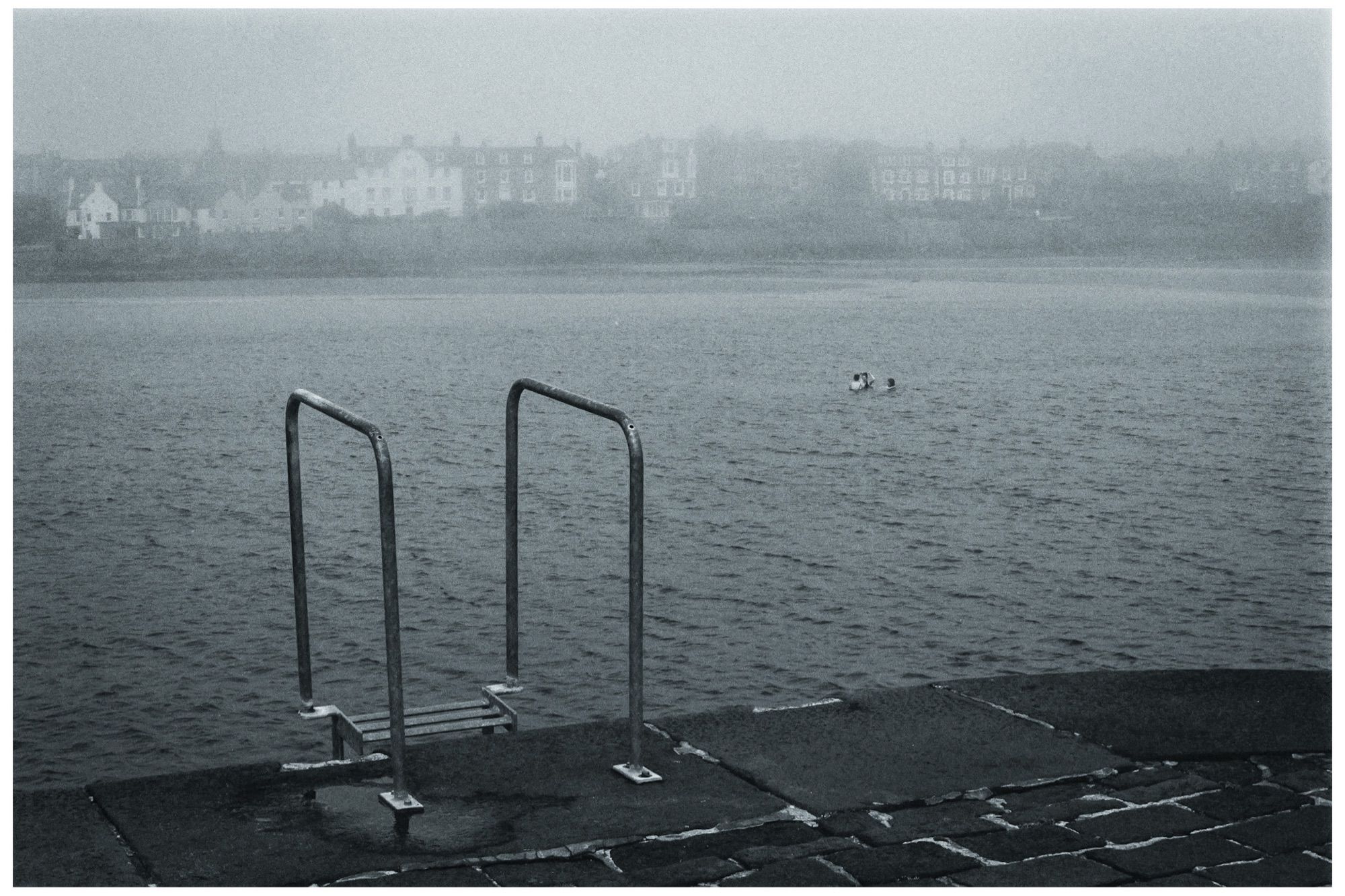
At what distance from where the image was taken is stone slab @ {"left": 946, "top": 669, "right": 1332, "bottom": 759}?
14.4 feet

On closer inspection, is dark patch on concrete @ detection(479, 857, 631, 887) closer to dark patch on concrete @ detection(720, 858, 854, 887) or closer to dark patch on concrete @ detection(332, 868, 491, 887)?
dark patch on concrete @ detection(332, 868, 491, 887)

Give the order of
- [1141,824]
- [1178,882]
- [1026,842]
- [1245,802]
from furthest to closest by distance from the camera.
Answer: [1245,802]
[1141,824]
[1026,842]
[1178,882]

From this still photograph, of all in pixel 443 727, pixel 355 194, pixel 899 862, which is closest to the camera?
pixel 899 862

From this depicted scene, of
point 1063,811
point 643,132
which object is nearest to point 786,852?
point 1063,811

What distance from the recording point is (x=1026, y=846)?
3.73 meters

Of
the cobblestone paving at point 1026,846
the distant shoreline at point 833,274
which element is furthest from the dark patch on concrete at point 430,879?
the distant shoreline at point 833,274

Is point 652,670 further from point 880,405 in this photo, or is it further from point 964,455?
point 880,405

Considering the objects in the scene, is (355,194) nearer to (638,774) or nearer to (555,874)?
(638,774)

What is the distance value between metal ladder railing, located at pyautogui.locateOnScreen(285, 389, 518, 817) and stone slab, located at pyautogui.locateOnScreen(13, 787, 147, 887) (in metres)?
0.64

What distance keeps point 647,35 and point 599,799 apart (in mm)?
53164

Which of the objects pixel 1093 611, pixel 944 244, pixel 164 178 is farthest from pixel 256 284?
pixel 1093 611

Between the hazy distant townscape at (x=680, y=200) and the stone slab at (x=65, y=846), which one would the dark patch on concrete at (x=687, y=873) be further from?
the hazy distant townscape at (x=680, y=200)

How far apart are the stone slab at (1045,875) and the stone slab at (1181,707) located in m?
0.76

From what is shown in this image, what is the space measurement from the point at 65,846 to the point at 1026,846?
2.12 metres
